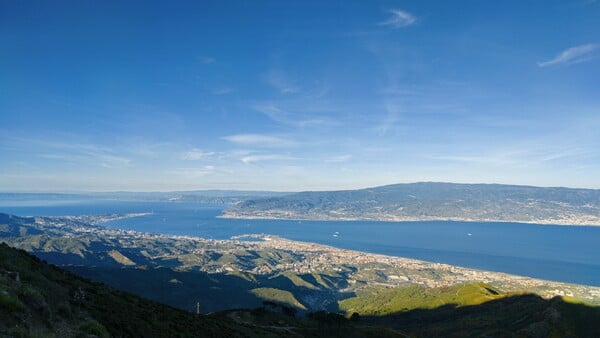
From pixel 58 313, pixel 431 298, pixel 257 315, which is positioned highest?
pixel 58 313

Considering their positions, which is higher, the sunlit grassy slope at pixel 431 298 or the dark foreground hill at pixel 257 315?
the dark foreground hill at pixel 257 315

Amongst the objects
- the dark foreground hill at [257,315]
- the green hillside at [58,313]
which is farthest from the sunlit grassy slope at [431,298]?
the green hillside at [58,313]

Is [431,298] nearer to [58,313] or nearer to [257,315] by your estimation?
[257,315]

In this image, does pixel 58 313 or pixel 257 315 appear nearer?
pixel 58 313

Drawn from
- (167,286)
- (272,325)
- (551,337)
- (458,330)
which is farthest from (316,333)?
(167,286)

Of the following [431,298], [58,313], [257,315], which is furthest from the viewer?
[431,298]

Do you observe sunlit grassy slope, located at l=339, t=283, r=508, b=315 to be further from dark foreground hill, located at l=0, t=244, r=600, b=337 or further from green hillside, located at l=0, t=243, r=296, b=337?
green hillside, located at l=0, t=243, r=296, b=337

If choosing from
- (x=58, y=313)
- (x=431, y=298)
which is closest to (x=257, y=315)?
(x=58, y=313)

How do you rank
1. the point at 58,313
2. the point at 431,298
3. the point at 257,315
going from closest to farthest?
the point at 58,313
the point at 257,315
the point at 431,298

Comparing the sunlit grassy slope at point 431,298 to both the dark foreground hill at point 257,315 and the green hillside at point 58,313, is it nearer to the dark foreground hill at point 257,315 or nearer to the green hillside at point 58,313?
the dark foreground hill at point 257,315

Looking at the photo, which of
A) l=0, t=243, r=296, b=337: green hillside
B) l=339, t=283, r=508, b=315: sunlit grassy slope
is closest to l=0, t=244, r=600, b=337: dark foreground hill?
l=0, t=243, r=296, b=337: green hillside
